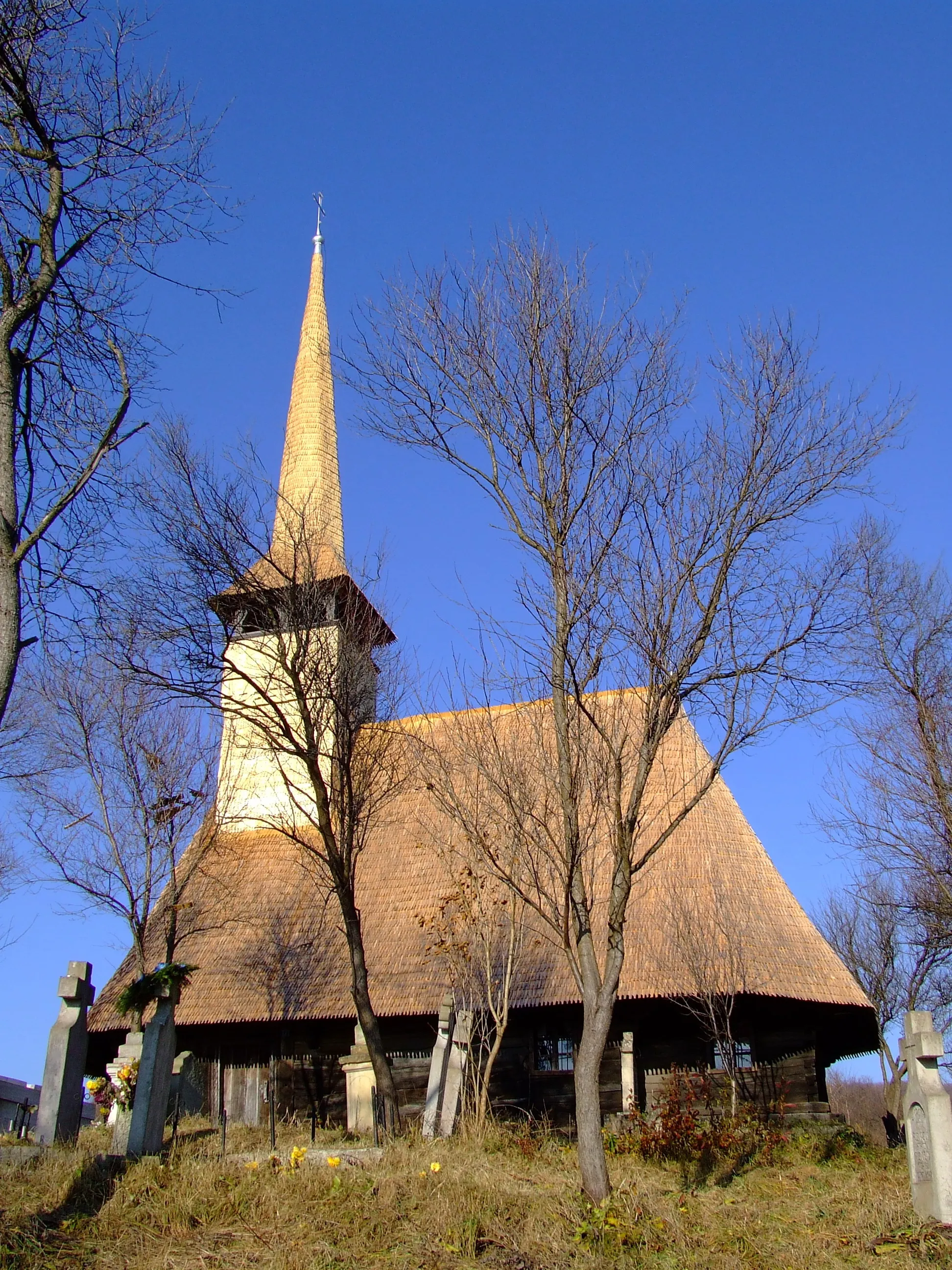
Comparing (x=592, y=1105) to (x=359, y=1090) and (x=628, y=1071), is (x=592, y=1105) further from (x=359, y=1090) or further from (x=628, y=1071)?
(x=628, y=1071)

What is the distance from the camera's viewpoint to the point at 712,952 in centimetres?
1450

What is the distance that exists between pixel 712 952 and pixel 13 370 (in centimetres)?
1143

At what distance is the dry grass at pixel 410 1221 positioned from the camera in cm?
665

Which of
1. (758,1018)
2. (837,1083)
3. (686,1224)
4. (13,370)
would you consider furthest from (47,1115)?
(837,1083)

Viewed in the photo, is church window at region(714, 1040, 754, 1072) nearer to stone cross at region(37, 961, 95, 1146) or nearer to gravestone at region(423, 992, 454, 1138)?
gravestone at region(423, 992, 454, 1138)

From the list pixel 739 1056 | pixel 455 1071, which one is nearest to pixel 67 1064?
pixel 455 1071

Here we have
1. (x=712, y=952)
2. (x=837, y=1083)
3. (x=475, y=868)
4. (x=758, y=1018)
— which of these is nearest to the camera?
(x=475, y=868)

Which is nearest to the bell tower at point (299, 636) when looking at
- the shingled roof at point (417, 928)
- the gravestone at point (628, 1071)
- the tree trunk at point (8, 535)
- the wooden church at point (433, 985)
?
the wooden church at point (433, 985)

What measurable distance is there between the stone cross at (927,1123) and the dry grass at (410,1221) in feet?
0.79

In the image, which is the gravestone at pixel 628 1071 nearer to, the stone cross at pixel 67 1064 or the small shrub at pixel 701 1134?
the small shrub at pixel 701 1134

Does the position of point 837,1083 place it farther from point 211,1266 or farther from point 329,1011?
point 211,1266

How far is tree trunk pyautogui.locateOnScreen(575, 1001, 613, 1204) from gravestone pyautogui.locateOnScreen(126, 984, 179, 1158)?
4.27 m

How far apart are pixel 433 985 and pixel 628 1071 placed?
116 inches

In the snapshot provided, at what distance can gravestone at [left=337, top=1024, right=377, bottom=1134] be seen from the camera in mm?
12656
